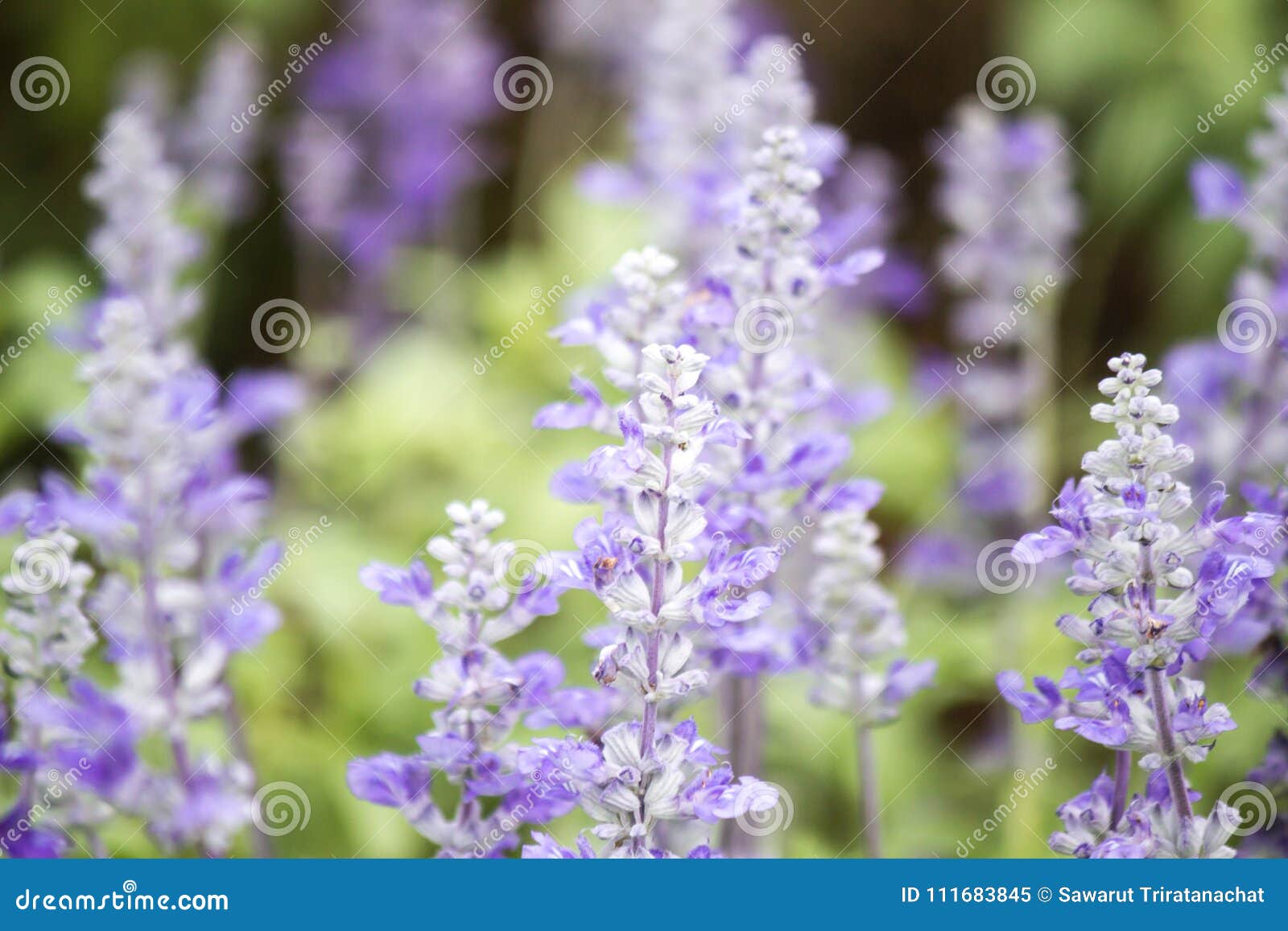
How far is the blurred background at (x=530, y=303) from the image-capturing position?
1.92 meters
